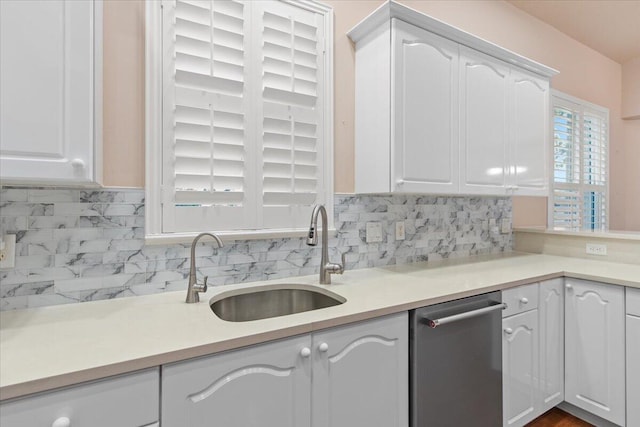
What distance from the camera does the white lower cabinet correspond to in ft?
2.99

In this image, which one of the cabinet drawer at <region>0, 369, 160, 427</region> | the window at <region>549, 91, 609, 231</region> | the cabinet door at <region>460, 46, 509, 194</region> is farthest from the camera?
the window at <region>549, 91, 609, 231</region>

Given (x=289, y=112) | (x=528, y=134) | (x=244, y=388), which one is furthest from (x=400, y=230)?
(x=244, y=388)

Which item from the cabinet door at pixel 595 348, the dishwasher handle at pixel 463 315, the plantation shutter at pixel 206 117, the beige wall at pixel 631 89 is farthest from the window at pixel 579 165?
the plantation shutter at pixel 206 117

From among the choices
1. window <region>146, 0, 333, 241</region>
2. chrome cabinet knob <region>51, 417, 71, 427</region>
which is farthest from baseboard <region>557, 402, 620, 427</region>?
chrome cabinet knob <region>51, 417, 71, 427</region>

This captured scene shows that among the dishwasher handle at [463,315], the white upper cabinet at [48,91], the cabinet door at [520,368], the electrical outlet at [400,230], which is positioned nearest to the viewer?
the white upper cabinet at [48,91]

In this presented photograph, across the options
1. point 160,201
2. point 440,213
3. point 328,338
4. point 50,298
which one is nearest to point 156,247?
point 160,201

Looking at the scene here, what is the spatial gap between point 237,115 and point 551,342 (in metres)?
2.05

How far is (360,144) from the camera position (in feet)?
6.18

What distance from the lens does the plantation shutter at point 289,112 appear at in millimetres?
1635

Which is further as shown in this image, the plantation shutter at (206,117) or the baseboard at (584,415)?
the baseboard at (584,415)

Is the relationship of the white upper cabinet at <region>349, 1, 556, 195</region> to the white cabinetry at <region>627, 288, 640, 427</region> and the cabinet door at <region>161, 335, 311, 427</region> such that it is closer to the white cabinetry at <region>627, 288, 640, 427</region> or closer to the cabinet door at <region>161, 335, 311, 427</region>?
the white cabinetry at <region>627, 288, 640, 427</region>

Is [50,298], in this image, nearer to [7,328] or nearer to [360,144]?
[7,328]

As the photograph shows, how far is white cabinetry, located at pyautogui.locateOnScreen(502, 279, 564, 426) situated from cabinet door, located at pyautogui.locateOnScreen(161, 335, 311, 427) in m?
1.10

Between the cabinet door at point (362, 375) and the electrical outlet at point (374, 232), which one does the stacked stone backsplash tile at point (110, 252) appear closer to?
the electrical outlet at point (374, 232)
